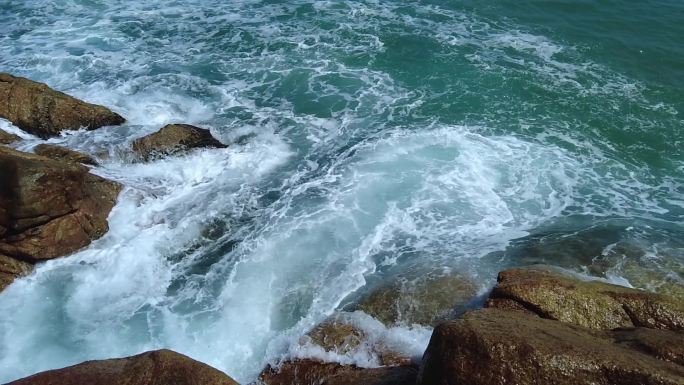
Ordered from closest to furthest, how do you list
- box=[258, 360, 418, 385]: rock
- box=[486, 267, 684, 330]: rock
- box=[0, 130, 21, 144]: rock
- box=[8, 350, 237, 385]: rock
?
1. box=[8, 350, 237, 385]: rock
2. box=[258, 360, 418, 385]: rock
3. box=[486, 267, 684, 330]: rock
4. box=[0, 130, 21, 144]: rock

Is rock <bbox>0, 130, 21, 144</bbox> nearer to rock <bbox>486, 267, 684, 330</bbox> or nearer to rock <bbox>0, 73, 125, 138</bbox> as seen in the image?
rock <bbox>0, 73, 125, 138</bbox>

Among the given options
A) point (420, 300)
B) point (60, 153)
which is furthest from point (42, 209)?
point (420, 300)

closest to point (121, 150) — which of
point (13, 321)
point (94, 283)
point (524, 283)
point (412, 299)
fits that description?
point (94, 283)

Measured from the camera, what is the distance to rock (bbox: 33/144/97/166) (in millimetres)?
14312

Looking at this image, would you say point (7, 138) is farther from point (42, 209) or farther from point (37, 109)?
point (42, 209)

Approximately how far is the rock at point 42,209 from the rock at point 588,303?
9701 mm

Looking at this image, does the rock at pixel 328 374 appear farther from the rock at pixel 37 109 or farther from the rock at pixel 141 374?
the rock at pixel 37 109

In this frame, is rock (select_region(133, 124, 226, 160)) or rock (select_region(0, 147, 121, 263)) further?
rock (select_region(133, 124, 226, 160))

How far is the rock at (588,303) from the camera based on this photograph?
25.8 ft

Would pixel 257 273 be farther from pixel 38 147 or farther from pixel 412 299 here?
pixel 38 147

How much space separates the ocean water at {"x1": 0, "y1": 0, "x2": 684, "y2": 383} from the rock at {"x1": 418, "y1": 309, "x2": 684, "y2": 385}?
326 cm

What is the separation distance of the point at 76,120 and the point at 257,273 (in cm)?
857

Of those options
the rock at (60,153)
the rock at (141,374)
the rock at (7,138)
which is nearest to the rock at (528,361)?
the rock at (141,374)

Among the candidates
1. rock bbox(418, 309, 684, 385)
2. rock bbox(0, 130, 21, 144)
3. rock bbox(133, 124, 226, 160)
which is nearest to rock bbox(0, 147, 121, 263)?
rock bbox(133, 124, 226, 160)
